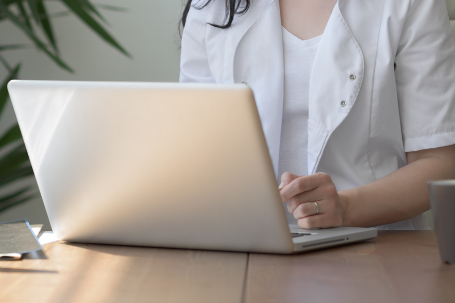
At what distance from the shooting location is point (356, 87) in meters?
1.04

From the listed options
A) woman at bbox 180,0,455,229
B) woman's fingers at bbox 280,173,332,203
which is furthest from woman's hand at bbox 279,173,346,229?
woman at bbox 180,0,455,229

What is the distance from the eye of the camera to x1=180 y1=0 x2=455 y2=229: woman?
98cm

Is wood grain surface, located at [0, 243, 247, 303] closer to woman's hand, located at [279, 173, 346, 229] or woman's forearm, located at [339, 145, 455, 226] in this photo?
woman's hand, located at [279, 173, 346, 229]

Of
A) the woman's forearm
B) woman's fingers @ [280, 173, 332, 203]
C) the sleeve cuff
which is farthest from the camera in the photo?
the sleeve cuff

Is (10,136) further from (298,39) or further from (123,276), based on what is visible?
(123,276)

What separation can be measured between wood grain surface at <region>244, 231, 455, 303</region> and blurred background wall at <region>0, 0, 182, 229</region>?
1.24 m

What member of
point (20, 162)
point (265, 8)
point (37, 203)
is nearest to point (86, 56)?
point (20, 162)

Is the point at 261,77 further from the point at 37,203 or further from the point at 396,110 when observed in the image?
the point at 37,203

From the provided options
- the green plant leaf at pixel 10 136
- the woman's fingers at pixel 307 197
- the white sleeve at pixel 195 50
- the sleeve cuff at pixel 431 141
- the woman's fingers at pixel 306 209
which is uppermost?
the white sleeve at pixel 195 50

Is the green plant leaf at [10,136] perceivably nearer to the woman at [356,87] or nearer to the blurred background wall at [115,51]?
the blurred background wall at [115,51]

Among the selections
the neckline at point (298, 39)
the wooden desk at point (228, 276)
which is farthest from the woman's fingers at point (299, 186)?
the neckline at point (298, 39)

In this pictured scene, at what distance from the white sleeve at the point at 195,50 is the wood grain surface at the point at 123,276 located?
662 millimetres

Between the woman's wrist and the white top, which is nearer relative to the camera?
the woman's wrist

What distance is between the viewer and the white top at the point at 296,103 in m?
1.11
